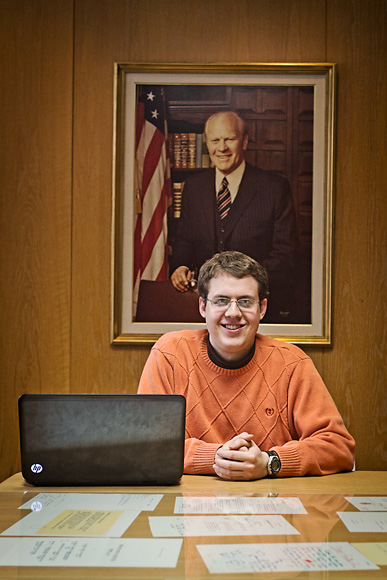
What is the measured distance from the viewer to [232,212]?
276cm

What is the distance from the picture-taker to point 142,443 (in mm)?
1706

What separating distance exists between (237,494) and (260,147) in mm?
1623

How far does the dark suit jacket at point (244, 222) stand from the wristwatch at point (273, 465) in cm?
106

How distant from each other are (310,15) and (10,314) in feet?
6.09

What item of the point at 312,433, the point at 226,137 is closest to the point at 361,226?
the point at 226,137

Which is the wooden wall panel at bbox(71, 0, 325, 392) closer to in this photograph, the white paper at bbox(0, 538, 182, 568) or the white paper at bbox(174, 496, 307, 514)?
the white paper at bbox(174, 496, 307, 514)

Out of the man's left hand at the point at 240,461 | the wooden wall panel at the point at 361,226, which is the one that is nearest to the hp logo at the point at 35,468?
the man's left hand at the point at 240,461

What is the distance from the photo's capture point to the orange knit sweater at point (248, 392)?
2188mm

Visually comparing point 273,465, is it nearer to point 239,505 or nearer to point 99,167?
point 239,505

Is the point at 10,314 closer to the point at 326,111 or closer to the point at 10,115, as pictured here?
the point at 10,115

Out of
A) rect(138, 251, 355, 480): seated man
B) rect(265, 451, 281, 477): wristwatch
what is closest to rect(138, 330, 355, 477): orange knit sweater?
rect(138, 251, 355, 480): seated man

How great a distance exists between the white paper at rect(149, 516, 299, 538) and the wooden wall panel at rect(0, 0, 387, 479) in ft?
4.59

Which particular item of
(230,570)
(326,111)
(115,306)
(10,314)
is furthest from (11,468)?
(326,111)

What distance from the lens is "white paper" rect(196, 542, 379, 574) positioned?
3.57 ft
